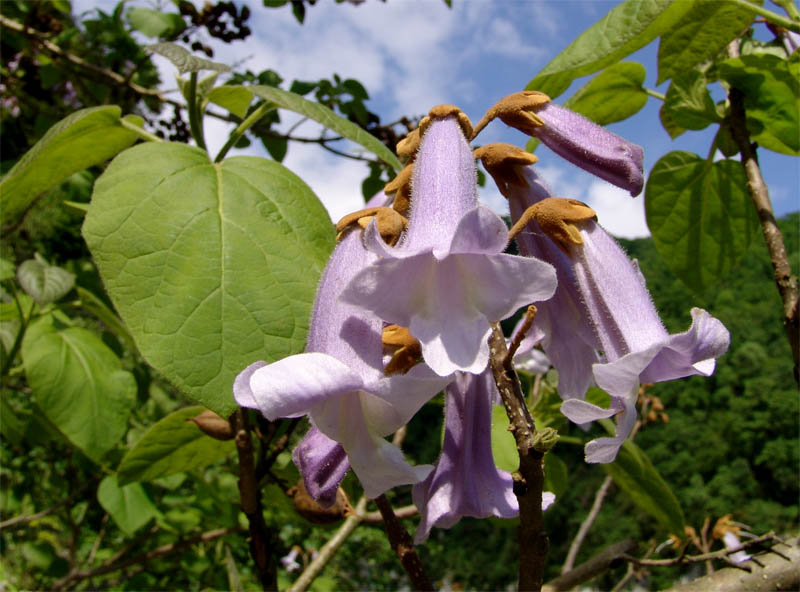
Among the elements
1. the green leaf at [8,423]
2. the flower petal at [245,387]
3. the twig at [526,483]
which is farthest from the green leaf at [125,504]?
the twig at [526,483]

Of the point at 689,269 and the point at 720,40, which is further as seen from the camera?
the point at 689,269

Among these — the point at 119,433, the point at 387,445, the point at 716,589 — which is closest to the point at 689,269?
the point at 716,589

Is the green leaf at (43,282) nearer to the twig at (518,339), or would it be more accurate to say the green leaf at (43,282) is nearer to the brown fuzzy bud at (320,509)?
the brown fuzzy bud at (320,509)

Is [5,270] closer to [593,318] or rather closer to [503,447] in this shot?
[503,447]

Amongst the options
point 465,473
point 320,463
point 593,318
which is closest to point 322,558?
point 465,473

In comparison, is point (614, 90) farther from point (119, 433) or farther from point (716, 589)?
point (119, 433)

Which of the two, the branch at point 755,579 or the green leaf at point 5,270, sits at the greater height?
the green leaf at point 5,270
